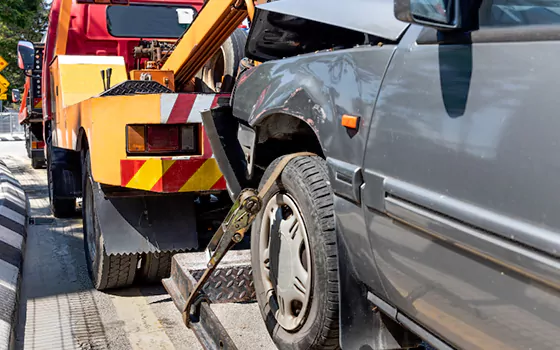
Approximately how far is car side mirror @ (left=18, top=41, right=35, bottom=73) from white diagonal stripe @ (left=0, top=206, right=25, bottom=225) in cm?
245

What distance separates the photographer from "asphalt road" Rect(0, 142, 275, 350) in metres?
3.22

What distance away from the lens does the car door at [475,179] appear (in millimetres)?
1328

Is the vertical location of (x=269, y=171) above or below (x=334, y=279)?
above

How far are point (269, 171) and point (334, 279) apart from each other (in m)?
0.70

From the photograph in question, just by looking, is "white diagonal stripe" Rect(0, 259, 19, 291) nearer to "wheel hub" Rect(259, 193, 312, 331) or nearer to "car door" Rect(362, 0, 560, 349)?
"wheel hub" Rect(259, 193, 312, 331)

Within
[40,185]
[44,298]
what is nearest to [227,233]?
[44,298]

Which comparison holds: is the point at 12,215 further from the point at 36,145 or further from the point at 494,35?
the point at 36,145

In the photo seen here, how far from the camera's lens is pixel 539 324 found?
135 cm

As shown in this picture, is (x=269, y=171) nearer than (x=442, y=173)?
No

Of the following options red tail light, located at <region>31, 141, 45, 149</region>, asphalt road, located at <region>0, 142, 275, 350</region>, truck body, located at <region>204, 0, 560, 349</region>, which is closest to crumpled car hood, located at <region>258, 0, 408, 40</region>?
truck body, located at <region>204, 0, 560, 349</region>

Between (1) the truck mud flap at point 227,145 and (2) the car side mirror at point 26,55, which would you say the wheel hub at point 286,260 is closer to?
(1) the truck mud flap at point 227,145

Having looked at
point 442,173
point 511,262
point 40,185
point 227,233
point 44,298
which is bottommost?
point 40,185

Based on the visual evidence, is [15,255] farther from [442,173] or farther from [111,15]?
[442,173]

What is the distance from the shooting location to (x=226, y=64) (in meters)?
5.85
